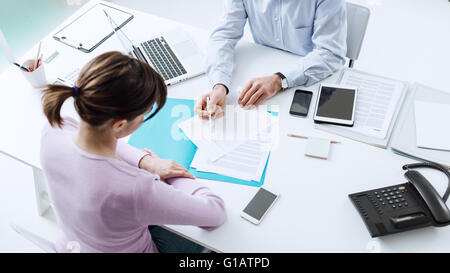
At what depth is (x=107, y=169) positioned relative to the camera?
0.90 meters

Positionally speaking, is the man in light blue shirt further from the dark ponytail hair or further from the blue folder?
the dark ponytail hair

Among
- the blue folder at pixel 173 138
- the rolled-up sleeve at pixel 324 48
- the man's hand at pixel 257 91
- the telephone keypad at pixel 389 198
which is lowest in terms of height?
the telephone keypad at pixel 389 198

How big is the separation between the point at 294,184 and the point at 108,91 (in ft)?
2.12

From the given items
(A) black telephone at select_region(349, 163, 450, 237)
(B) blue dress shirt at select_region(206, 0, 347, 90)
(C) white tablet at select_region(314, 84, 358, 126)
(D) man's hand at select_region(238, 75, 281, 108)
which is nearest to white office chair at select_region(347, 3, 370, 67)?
(B) blue dress shirt at select_region(206, 0, 347, 90)

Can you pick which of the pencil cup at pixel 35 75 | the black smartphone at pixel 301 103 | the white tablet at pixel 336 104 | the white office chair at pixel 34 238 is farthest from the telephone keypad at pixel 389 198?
the pencil cup at pixel 35 75

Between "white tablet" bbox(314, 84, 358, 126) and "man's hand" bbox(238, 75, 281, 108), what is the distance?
0.58 ft

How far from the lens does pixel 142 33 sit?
1.70m

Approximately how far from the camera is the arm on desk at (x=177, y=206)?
0.93m

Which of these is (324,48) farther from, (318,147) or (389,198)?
(389,198)

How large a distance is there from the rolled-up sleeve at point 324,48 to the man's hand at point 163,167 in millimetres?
562

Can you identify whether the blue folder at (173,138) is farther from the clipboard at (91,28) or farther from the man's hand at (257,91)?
the clipboard at (91,28)

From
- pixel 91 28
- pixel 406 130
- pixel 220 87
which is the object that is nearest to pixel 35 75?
pixel 91 28

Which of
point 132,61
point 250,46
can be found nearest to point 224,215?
point 132,61
